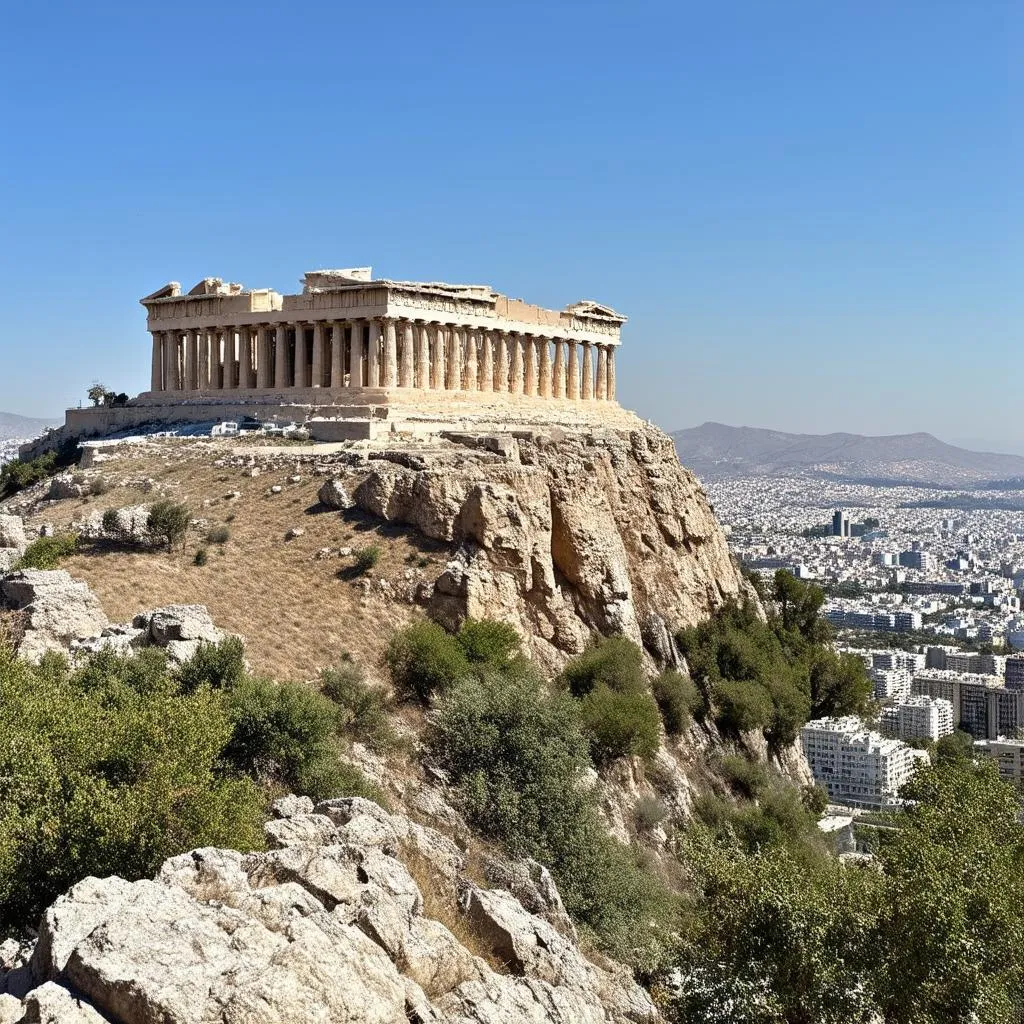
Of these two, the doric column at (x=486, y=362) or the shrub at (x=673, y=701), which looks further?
the doric column at (x=486, y=362)

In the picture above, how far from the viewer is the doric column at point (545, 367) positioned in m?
56.4

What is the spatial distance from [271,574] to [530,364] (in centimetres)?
2542

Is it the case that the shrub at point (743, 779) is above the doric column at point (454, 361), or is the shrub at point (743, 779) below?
below

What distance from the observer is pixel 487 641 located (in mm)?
30141

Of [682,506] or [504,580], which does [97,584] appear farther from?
[682,506]

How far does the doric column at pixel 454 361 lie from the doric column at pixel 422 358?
1601 millimetres

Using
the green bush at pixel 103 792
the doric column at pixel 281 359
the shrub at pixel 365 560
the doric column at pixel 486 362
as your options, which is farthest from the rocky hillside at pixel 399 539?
the green bush at pixel 103 792

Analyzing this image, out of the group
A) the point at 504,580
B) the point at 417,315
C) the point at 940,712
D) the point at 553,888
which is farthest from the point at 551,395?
the point at 940,712

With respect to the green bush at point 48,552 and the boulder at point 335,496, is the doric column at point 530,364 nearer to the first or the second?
the boulder at point 335,496

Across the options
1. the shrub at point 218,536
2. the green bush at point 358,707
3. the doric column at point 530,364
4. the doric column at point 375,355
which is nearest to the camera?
the green bush at point 358,707

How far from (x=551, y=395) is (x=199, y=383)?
1519 centimetres

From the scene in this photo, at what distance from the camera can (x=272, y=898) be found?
496 inches

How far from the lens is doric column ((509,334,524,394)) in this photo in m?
54.4

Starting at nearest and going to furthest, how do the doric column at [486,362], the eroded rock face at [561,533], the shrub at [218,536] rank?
the eroded rock face at [561,533] < the shrub at [218,536] < the doric column at [486,362]
